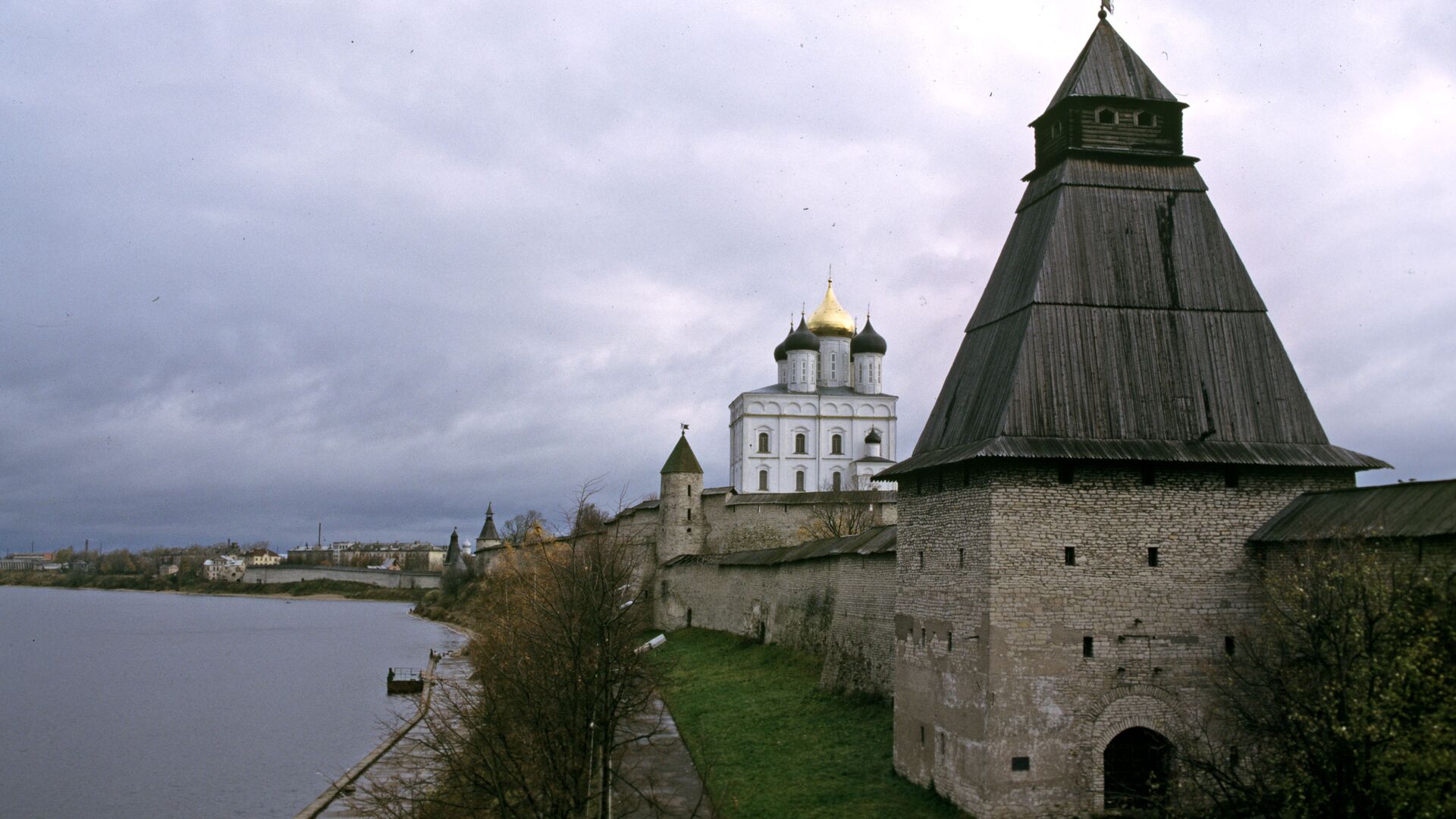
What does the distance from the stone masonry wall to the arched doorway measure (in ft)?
0.82

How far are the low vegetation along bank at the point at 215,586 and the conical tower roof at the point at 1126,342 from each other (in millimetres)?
103311

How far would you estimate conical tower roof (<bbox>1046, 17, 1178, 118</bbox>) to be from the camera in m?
16.0

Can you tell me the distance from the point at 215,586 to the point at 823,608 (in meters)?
138

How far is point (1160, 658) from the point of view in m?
13.7

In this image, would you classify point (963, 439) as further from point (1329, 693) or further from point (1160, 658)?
point (1329, 693)

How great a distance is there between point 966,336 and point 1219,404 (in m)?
3.64

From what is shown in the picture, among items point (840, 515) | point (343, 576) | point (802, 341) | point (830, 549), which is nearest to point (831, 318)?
point (802, 341)

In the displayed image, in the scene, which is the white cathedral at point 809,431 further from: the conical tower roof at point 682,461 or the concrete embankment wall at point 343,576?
the concrete embankment wall at point 343,576

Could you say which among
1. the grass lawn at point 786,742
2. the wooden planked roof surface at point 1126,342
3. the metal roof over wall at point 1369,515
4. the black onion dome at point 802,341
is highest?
the black onion dome at point 802,341

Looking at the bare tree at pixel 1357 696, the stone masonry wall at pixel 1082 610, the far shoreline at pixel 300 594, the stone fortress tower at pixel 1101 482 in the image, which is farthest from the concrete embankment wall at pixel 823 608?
the far shoreline at pixel 300 594

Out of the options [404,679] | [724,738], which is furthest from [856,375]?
[724,738]

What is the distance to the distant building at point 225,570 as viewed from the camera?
15175 cm

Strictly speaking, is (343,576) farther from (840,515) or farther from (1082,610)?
(1082,610)

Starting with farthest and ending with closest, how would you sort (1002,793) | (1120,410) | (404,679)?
1. (404,679)
2. (1120,410)
3. (1002,793)
